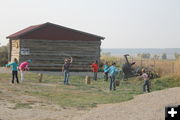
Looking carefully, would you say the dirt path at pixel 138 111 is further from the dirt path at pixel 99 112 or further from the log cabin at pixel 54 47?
the log cabin at pixel 54 47

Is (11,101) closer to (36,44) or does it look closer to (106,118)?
(106,118)

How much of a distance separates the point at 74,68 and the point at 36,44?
4197 mm

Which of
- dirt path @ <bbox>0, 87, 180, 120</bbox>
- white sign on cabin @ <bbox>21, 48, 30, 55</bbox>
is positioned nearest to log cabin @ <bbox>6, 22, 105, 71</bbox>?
white sign on cabin @ <bbox>21, 48, 30, 55</bbox>

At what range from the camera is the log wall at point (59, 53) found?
104ft

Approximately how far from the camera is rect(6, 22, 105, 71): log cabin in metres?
31.7

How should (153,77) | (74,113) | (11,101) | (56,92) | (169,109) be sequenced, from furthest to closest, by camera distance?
1. (153,77)
2. (56,92)
3. (11,101)
4. (74,113)
5. (169,109)

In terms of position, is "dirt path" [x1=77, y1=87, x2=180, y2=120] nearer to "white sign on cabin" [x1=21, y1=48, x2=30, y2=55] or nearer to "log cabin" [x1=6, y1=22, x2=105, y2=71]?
"white sign on cabin" [x1=21, y1=48, x2=30, y2=55]

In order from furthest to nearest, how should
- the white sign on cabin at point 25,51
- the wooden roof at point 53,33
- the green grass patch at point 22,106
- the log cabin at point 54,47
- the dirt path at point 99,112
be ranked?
the wooden roof at point 53,33
the log cabin at point 54,47
the white sign on cabin at point 25,51
the green grass patch at point 22,106
the dirt path at point 99,112

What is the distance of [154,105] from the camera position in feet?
35.9

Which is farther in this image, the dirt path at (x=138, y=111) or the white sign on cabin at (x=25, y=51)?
the white sign on cabin at (x=25, y=51)

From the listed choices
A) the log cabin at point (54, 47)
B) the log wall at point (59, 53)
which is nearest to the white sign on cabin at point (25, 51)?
the log cabin at point (54, 47)

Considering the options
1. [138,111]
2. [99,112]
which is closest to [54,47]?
[99,112]

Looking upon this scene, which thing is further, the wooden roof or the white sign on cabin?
the wooden roof

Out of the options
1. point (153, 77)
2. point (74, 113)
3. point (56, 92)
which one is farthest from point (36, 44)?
point (74, 113)
